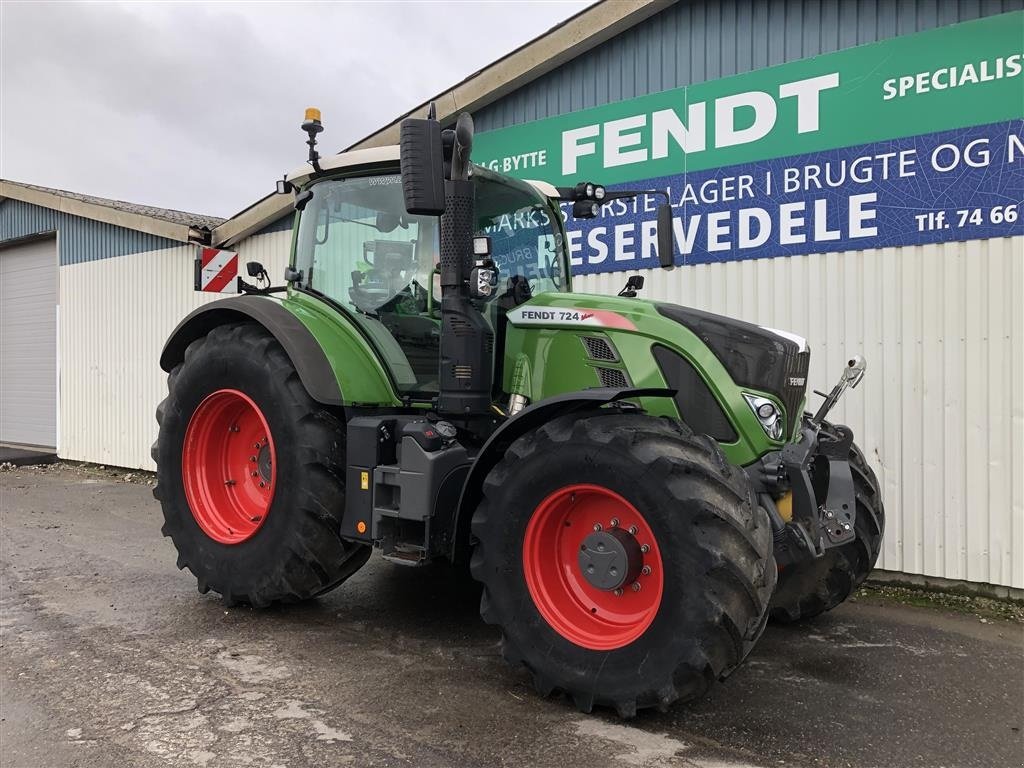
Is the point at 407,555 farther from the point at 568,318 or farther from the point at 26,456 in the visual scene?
the point at 26,456

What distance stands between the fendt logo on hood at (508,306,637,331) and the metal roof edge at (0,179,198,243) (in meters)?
7.31

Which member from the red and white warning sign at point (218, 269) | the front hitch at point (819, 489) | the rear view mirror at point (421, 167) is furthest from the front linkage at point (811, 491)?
the red and white warning sign at point (218, 269)

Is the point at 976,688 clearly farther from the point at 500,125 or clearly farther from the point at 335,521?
the point at 500,125

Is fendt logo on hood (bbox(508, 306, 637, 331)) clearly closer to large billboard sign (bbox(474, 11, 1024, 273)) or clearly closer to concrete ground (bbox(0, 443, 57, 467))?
large billboard sign (bbox(474, 11, 1024, 273))

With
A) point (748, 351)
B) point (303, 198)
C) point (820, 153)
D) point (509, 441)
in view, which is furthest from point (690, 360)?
point (820, 153)

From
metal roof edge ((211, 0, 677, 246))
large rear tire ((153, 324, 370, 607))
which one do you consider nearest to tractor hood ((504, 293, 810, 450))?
large rear tire ((153, 324, 370, 607))

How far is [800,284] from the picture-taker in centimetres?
605

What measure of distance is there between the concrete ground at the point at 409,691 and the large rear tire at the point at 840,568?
8.4 inches

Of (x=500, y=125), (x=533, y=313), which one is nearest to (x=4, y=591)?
(x=533, y=313)

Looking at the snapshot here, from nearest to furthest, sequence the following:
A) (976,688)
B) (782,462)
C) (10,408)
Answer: (782,462) < (976,688) < (10,408)

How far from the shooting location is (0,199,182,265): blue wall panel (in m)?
11.2

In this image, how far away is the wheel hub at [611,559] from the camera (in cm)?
333

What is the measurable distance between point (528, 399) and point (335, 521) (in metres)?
1.22

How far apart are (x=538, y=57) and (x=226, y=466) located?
4478 millimetres
